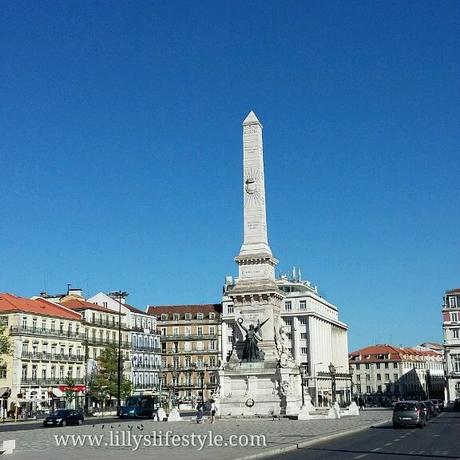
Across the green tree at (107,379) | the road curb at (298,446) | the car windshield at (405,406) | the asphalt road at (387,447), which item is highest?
the green tree at (107,379)

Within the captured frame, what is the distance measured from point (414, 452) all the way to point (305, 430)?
11576 millimetres

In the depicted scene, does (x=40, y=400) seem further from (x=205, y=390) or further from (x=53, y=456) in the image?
(x=53, y=456)

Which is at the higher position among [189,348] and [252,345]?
[189,348]

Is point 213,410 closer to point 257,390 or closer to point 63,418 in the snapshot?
point 257,390

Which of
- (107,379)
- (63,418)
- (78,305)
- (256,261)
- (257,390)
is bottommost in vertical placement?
(63,418)

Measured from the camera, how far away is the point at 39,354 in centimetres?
7944

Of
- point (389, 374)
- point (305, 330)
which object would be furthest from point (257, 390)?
point (389, 374)

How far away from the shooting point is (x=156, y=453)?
23297mm

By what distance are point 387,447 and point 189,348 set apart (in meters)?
91.7

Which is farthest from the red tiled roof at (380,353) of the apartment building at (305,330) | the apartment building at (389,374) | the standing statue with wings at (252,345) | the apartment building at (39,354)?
the standing statue with wings at (252,345)

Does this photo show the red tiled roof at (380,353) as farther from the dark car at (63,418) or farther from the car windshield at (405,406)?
the car windshield at (405,406)

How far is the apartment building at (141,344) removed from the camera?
99.9 m

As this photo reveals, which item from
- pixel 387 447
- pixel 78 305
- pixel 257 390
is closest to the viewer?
pixel 387 447

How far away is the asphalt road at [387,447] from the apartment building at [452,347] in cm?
7533
